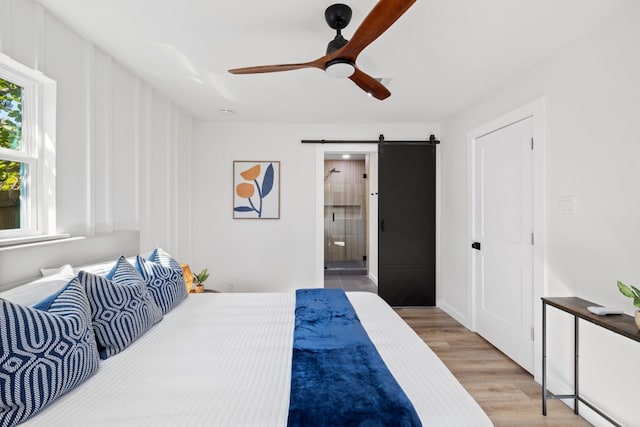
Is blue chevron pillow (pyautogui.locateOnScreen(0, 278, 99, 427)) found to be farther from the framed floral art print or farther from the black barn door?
the black barn door

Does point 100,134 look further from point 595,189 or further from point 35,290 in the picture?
point 595,189

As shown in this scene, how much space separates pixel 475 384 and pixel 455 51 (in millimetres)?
2438

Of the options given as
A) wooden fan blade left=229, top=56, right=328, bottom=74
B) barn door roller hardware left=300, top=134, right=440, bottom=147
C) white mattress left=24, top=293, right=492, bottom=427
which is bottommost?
white mattress left=24, top=293, right=492, bottom=427

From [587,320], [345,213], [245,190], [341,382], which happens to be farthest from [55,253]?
[345,213]

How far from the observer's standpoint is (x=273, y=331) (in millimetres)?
1631

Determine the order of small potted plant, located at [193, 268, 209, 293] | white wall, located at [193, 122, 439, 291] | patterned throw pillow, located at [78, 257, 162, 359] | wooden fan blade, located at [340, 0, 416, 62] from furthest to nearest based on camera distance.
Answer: white wall, located at [193, 122, 439, 291]
small potted plant, located at [193, 268, 209, 293]
patterned throw pillow, located at [78, 257, 162, 359]
wooden fan blade, located at [340, 0, 416, 62]

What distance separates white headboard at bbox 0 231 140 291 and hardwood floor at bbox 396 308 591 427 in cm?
276

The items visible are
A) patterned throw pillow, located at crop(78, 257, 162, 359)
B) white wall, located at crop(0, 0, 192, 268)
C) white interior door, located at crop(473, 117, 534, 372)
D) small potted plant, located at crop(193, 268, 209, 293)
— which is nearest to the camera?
patterned throw pillow, located at crop(78, 257, 162, 359)

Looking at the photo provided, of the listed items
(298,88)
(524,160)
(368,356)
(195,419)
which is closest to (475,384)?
(368,356)

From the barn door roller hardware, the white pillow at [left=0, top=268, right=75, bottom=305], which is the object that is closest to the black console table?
the barn door roller hardware

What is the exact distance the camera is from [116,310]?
139 centimetres

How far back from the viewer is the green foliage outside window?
1622mm

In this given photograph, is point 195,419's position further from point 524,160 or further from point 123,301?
point 524,160

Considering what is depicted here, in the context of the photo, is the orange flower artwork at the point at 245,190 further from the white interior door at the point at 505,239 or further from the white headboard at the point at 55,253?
the white interior door at the point at 505,239
